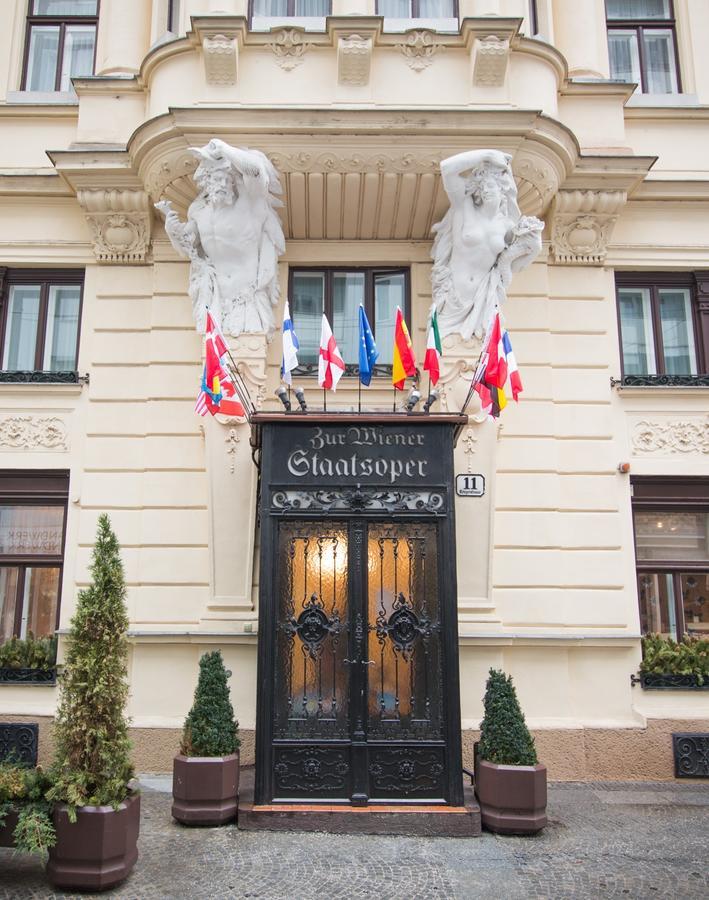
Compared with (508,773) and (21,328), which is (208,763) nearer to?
(508,773)

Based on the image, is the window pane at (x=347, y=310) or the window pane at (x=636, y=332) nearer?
the window pane at (x=347, y=310)

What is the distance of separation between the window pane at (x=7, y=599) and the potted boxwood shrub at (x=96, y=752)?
14.1 feet

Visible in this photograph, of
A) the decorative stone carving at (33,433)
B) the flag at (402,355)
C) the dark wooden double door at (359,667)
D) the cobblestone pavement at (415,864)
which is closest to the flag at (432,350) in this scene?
the flag at (402,355)

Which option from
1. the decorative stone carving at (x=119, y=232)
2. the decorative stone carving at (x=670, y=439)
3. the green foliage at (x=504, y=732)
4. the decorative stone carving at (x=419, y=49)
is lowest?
the green foliage at (x=504, y=732)

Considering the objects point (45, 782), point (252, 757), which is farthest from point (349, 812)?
point (45, 782)

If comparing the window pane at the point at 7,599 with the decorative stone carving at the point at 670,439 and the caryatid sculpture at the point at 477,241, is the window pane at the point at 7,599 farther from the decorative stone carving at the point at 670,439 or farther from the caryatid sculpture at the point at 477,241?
the decorative stone carving at the point at 670,439

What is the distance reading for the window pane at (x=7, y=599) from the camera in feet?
34.1

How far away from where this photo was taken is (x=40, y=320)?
1109 cm

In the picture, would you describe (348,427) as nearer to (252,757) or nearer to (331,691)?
(331,691)

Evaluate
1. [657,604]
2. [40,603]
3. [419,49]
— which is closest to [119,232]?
[419,49]

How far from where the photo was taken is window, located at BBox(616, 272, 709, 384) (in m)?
11.0

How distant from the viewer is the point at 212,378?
8875mm

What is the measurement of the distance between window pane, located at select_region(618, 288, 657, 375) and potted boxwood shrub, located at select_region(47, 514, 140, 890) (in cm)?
768

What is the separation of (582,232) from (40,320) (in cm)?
779
